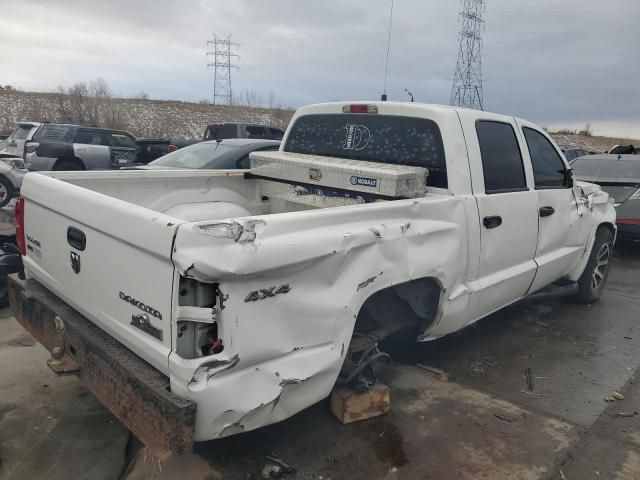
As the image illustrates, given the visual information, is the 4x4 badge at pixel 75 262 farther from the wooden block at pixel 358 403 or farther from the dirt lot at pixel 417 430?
the wooden block at pixel 358 403

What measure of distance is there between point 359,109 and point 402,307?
1.58m

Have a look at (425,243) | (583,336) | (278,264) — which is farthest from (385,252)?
(583,336)

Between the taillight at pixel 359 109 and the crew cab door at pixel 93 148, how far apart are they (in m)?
11.8

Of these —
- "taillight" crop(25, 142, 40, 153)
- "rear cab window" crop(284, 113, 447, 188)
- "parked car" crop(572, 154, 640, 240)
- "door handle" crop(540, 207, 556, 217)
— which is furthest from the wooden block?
"taillight" crop(25, 142, 40, 153)

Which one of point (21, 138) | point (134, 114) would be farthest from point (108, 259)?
point (134, 114)

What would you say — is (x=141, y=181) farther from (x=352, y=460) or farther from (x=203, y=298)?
(x=352, y=460)

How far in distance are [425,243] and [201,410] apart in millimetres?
1654

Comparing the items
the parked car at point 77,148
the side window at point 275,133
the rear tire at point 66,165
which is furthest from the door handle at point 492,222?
the rear tire at point 66,165

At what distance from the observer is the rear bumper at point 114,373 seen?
7.04 ft

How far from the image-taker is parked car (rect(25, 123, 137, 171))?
13.4 metres

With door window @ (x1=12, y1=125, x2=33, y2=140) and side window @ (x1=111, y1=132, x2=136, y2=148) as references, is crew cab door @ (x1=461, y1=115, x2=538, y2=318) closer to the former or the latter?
side window @ (x1=111, y1=132, x2=136, y2=148)

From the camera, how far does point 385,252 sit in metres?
2.83

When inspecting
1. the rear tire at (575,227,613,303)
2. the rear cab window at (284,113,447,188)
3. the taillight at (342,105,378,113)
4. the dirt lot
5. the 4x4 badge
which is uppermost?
the taillight at (342,105,378,113)

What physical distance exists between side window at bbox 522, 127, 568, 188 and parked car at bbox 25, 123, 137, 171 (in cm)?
1236
